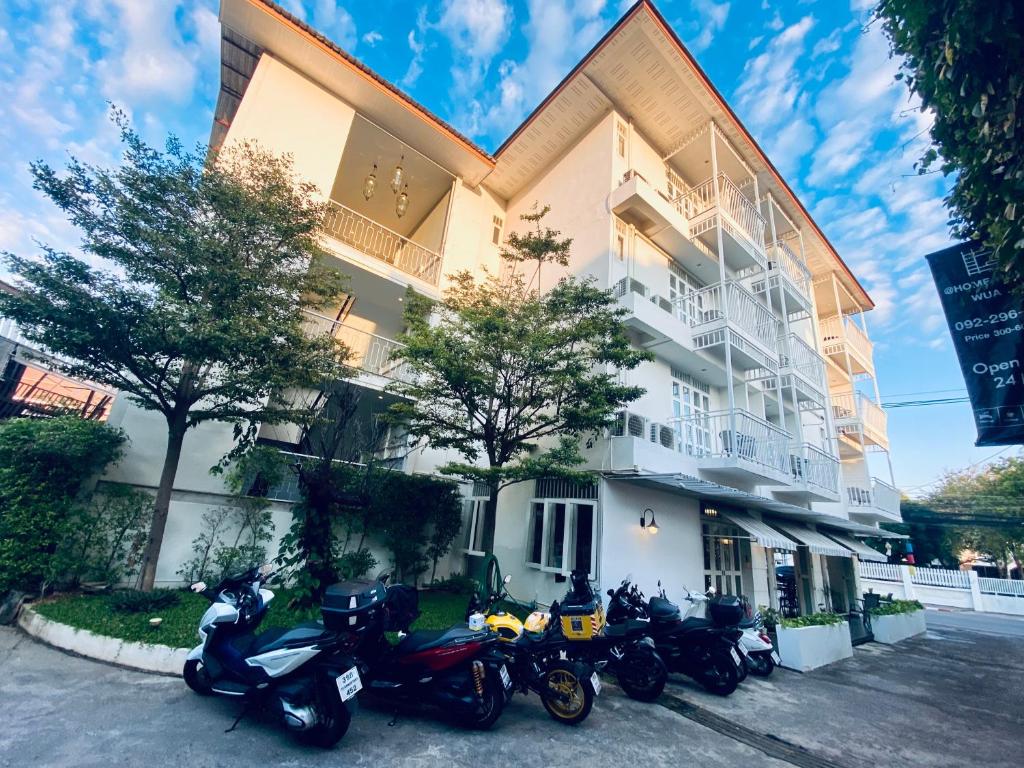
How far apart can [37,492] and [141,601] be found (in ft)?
6.38

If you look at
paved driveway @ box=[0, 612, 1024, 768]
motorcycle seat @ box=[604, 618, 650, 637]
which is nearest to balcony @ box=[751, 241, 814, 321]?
paved driveway @ box=[0, 612, 1024, 768]

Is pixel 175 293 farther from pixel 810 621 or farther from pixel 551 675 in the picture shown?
pixel 810 621

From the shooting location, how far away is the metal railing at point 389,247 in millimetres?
10945

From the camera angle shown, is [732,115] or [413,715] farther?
[732,115]

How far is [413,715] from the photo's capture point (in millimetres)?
4008

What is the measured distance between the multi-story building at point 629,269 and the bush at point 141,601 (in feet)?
4.67

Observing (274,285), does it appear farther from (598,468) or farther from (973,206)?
(973,206)

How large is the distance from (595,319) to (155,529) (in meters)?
7.02

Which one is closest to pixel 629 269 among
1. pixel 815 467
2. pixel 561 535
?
pixel 561 535

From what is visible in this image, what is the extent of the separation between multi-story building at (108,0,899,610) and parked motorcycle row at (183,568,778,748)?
2.78m

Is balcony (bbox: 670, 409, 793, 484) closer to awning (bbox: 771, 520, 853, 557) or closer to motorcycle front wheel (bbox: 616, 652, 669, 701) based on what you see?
awning (bbox: 771, 520, 853, 557)

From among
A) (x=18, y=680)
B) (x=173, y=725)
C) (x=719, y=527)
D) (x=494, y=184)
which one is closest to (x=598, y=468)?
(x=719, y=527)

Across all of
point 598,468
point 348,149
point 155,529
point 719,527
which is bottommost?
point 155,529

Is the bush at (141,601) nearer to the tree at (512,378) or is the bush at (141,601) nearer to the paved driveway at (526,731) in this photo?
the paved driveway at (526,731)
